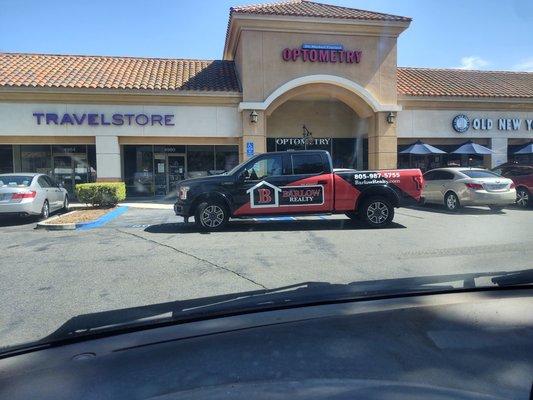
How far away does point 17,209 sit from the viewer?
1192 centimetres

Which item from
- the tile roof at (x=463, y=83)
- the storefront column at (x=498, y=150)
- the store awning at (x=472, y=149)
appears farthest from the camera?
the storefront column at (x=498, y=150)

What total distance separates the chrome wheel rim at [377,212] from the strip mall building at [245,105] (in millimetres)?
7949

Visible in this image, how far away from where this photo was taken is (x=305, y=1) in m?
20.4

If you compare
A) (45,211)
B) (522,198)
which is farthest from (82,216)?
(522,198)

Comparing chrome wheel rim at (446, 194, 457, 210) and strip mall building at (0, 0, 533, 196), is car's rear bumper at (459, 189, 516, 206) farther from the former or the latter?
strip mall building at (0, 0, 533, 196)

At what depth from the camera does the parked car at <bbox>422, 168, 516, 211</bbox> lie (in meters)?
13.9

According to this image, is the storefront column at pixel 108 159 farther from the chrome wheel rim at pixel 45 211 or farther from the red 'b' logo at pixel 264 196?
the red 'b' logo at pixel 264 196

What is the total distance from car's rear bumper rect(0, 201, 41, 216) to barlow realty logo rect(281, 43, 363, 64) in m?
10.6

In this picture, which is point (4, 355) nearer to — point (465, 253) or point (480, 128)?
point (465, 253)

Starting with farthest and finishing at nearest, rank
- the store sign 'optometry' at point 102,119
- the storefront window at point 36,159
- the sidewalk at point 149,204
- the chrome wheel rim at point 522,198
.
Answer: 1. the storefront window at point 36,159
2. the store sign 'optometry' at point 102,119
3. the sidewalk at point 149,204
4. the chrome wheel rim at point 522,198

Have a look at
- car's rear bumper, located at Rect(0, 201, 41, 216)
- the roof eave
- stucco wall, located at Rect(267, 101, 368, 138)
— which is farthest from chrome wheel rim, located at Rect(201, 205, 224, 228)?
stucco wall, located at Rect(267, 101, 368, 138)

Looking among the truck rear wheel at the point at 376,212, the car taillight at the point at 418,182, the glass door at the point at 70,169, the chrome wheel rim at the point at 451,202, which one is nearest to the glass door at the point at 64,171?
the glass door at the point at 70,169

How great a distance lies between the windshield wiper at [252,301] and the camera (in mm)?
3010

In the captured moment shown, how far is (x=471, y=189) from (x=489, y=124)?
26.3 feet
